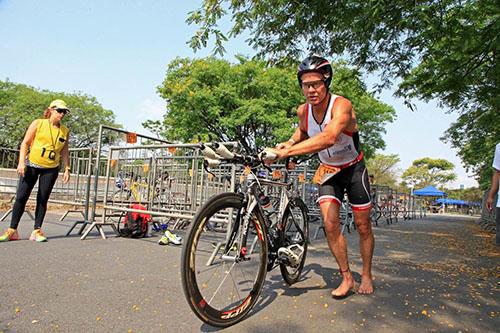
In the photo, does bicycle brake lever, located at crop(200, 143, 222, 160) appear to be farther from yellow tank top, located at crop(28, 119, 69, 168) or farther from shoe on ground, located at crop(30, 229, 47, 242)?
shoe on ground, located at crop(30, 229, 47, 242)

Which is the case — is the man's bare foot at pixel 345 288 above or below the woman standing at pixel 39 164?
below

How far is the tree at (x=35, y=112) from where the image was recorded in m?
38.0

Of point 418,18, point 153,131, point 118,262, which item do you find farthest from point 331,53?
point 153,131

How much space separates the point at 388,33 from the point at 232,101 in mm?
18695

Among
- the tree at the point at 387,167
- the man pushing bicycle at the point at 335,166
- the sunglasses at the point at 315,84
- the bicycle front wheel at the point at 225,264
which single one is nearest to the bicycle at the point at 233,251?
the bicycle front wheel at the point at 225,264

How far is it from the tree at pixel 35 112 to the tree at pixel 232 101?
2002 cm

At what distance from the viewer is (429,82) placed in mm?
8211

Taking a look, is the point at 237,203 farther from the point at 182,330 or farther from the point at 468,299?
the point at 468,299

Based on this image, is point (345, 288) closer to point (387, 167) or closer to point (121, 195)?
point (121, 195)

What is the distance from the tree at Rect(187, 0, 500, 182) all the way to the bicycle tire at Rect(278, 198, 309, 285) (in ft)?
9.08

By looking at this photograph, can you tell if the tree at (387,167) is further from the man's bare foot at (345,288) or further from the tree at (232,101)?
the man's bare foot at (345,288)

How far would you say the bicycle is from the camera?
7.30ft

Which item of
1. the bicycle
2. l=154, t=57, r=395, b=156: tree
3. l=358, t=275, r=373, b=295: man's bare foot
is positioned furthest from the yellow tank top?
l=154, t=57, r=395, b=156: tree

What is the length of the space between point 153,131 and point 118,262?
2808cm
